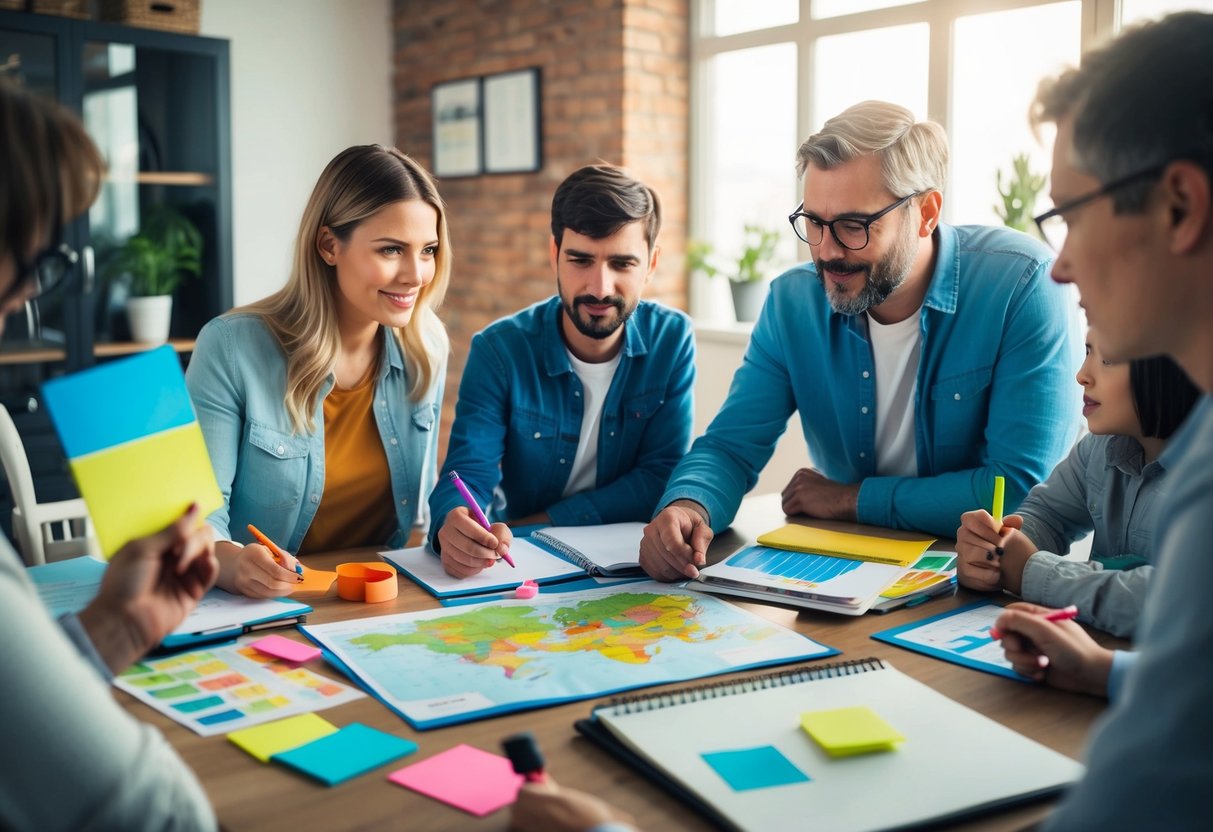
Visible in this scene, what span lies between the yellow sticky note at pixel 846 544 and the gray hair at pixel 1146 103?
0.91 meters

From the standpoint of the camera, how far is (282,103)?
504 cm

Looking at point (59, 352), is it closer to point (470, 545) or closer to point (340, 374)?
point (340, 374)

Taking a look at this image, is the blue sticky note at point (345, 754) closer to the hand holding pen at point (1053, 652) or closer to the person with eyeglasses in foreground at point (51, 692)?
the person with eyeglasses in foreground at point (51, 692)

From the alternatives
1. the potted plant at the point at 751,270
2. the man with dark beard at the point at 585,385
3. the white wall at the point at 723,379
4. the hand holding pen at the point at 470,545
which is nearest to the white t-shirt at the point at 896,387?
the man with dark beard at the point at 585,385

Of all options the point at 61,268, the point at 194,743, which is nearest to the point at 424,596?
the point at 194,743

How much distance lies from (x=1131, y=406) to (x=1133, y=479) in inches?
5.2

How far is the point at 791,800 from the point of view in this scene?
96cm

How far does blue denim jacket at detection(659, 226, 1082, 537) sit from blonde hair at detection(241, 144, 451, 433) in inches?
29.1

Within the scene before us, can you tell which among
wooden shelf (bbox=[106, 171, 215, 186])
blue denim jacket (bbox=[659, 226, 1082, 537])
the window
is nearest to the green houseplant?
the window

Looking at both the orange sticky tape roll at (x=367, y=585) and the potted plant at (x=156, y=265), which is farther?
the potted plant at (x=156, y=265)

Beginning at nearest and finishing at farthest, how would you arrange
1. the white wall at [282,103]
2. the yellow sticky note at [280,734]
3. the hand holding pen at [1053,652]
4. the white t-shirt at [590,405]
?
the yellow sticky note at [280,734], the hand holding pen at [1053,652], the white t-shirt at [590,405], the white wall at [282,103]

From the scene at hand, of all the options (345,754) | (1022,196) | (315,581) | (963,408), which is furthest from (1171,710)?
(1022,196)

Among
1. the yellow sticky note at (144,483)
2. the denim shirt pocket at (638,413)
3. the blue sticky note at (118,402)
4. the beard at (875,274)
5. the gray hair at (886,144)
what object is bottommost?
the denim shirt pocket at (638,413)

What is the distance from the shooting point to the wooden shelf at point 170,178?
4.16 meters
